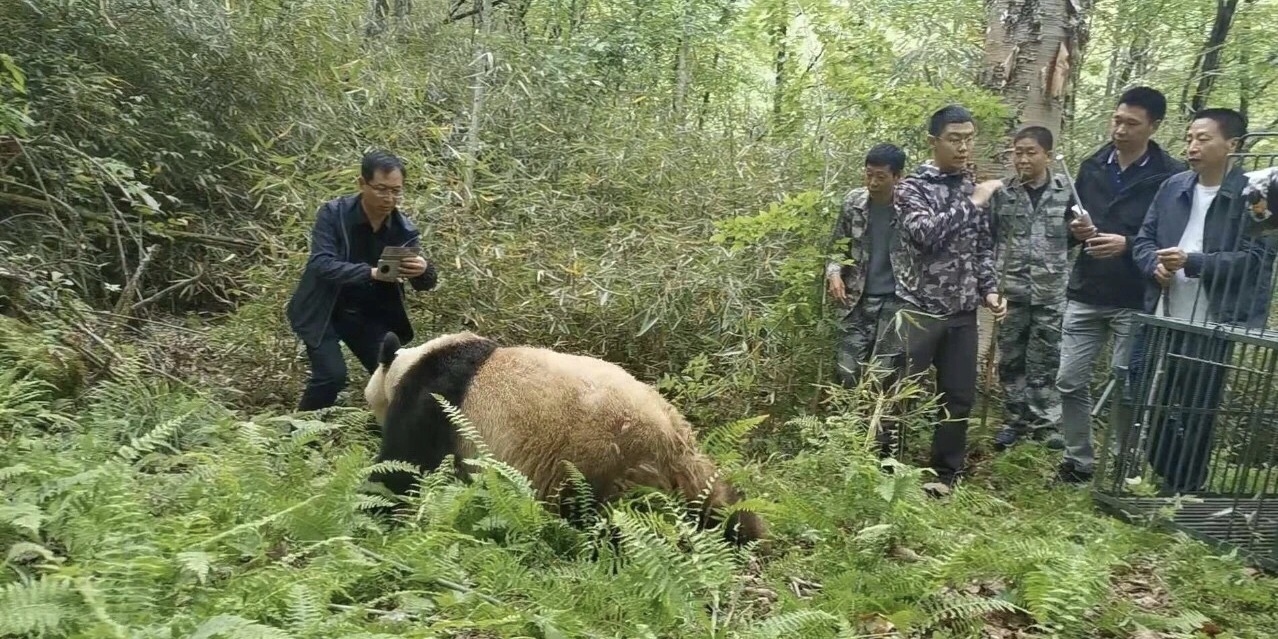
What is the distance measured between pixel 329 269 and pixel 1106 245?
4.98 m

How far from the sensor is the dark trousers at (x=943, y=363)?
18.7 ft

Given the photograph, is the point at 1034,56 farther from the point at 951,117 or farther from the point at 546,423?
the point at 546,423

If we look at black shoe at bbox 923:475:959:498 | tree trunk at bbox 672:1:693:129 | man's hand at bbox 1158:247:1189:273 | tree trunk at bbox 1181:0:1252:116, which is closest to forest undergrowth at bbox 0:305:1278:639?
black shoe at bbox 923:475:959:498

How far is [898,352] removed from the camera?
5.77 m

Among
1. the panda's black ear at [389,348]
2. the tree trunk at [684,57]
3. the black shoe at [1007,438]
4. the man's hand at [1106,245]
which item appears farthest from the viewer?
the tree trunk at [684,57]

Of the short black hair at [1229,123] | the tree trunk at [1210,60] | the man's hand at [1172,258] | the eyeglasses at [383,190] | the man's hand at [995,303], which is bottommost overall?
the man's hand at [995,303]

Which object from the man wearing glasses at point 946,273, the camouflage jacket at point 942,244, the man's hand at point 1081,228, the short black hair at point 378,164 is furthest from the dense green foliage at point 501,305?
the short black hair at point 378,164

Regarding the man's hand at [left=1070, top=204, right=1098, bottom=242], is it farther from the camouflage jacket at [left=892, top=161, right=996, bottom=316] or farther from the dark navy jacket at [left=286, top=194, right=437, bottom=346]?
the dark navy jacket at [left=286, top=194, right=437, bottom=346]

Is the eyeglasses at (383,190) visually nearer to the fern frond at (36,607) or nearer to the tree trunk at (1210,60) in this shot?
the fern frond at (36,607)

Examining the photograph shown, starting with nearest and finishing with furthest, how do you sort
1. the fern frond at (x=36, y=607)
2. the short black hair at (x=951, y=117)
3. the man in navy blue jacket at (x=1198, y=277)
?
the fern frond at (x=36, y=607) → the man in navy blue jacket at (x=1198, y=277) → the short black hair at (x=951, y=117)

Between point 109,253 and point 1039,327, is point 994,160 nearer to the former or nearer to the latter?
point 1039,327

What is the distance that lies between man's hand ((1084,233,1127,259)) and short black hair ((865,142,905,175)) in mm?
1315

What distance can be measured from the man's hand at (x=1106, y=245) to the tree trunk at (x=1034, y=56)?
1.46 meters

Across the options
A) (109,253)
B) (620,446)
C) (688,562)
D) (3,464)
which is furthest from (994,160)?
(109,253)
